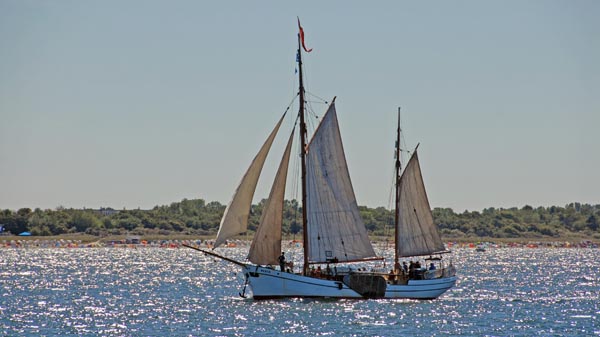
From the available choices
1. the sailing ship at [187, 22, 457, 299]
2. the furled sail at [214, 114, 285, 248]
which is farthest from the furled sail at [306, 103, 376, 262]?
the furled sail at [214, 114, 285, 248]

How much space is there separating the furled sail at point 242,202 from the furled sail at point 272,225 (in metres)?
2.01

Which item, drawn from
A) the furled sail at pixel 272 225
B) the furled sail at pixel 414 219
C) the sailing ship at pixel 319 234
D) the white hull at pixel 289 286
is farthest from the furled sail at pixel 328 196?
the furled sail at pixel 414 219

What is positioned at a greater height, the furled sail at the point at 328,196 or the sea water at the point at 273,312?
the furled sail at the point at 328,196

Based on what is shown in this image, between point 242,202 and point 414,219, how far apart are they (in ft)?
52.6

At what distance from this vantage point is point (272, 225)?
71.5 m

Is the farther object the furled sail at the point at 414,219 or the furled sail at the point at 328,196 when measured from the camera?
the furled sail at the point at 414,219

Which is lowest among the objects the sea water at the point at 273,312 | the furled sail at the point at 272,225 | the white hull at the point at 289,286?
the sea water at the point at 273,312

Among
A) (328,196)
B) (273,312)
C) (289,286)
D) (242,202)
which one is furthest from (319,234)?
(273,312)

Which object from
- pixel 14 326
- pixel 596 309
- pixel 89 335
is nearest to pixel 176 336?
pixel 89 335

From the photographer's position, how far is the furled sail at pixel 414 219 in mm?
79750

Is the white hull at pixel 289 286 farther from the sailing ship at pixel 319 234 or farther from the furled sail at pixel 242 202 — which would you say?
the furled sail at pixel 242 202

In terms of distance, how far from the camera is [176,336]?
57250 mm

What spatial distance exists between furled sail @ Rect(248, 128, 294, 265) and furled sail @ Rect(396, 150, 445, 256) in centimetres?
1142

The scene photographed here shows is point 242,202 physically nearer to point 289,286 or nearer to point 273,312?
point 273,312
